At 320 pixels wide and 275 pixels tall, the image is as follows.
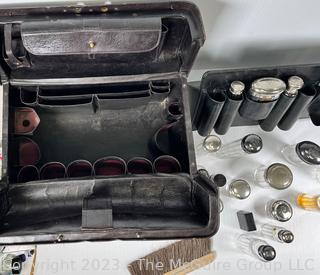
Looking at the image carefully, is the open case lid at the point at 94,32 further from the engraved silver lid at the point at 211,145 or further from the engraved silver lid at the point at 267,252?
the engraved silver lid at the point at 267,252

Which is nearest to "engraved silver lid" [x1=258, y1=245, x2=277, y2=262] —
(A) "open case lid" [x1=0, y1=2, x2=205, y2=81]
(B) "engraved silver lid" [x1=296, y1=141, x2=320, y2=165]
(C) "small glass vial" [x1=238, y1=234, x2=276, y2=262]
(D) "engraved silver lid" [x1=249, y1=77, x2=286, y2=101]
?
(C) "small glass vial" [x1=238, y1=234, x2=276, y2=262]

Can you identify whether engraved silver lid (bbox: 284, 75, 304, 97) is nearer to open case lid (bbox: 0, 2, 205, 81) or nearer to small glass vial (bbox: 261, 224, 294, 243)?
open case lid (bbox: 0, 2, 205, 81)

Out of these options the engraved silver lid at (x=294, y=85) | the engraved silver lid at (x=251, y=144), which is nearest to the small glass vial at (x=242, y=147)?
the engraved silver lid at (x=251, y=144)

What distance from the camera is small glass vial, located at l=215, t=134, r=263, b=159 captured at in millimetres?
1079

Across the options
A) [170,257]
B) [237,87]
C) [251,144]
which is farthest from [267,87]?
[170,257]

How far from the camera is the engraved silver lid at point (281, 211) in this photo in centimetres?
105

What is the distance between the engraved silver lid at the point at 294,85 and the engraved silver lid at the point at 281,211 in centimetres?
34

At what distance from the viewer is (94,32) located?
683 millimetres

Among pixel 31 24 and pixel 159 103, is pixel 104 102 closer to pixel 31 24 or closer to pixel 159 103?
pixel 159 103

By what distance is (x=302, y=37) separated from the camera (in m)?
1.01

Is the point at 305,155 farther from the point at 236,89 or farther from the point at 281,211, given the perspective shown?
the point at 236,89

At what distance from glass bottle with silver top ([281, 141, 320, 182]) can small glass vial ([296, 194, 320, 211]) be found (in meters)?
0.07

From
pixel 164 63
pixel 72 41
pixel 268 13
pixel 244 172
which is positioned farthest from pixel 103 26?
pixel 244 172

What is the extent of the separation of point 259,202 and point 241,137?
20cm
